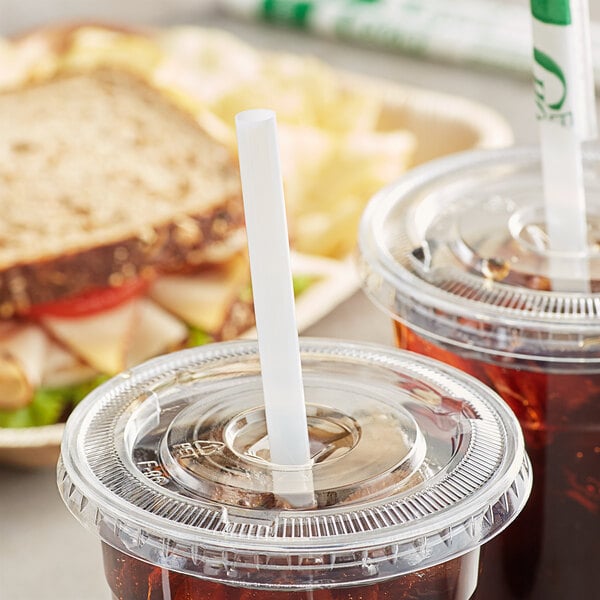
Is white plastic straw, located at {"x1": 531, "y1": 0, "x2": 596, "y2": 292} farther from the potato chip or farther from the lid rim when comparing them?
the potato chip

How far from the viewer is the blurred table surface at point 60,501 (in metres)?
1.14

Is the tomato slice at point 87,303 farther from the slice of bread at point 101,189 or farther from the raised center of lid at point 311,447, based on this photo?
the raised center of lid at point 311,447

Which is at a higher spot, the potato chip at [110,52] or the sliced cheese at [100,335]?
the potato chip at [110,52]

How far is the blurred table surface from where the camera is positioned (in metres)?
1.14

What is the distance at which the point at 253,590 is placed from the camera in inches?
22.3

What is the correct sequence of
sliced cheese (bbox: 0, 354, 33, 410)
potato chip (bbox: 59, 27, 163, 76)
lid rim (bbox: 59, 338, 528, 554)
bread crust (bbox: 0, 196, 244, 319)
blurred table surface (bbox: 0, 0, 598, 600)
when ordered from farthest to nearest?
potato chip (bbox: 59, 27, 163, 76) < bread crust (bbox: 0, 196, 244, 319) < sliced cheese (bbox: 0, 354, 33, 410) < blurred table surface (bbox: 0, 0, 598, 600) < lid rim (bbox: 59, 338, 528, 554)

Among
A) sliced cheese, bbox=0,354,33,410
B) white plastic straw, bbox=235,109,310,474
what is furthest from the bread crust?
white plastic straw, bbox=235,109,310,474

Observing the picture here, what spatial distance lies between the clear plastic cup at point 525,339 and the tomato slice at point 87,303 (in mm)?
767

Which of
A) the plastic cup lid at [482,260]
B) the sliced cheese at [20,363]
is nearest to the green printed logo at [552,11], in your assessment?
the plastic cup lid at [482,260]

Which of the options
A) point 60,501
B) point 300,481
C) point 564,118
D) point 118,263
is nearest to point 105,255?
point 118,263

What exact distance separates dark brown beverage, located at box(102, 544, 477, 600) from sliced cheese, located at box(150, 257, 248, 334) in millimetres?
961

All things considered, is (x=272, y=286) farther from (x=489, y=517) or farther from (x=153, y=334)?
(x=153, y=334)

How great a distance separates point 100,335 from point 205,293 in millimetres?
173

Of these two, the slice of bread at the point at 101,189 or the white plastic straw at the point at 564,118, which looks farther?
the slice of bread at the point at 101,189
